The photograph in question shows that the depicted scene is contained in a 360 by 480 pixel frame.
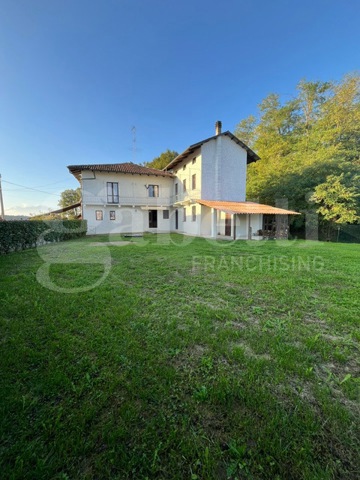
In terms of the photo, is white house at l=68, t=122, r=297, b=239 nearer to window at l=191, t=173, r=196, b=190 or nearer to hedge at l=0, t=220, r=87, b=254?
window at l=191, t=173, r=196, b=190

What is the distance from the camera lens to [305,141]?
71.7ft

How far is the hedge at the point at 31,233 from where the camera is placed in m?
8.59

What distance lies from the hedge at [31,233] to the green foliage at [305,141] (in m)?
20.1

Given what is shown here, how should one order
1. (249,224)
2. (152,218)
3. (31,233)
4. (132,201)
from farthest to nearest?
(152,218) → (132,201) → (249,224) → (31,233)

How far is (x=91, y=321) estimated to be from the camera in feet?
10.7

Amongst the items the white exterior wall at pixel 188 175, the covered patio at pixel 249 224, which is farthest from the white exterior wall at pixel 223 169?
the covered patio at pixel 249 224

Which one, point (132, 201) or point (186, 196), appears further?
point (132, 201)

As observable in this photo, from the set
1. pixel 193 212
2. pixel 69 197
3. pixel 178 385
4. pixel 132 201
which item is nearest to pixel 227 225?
pixel 193 212

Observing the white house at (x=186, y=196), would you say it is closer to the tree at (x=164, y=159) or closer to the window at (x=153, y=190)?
the window at (x=153, y=190)

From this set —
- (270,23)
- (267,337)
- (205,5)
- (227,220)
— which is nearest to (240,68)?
(270,23)

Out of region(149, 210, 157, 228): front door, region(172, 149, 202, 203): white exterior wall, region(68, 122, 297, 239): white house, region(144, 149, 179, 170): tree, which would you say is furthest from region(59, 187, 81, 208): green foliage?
region(172, 149, 202, 203): white exterior wall

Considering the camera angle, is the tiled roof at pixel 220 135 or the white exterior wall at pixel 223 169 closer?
the tiled roof at pixel 220 135

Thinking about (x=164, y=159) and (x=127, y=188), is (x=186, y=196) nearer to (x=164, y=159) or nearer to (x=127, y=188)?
(x=127, y=188)

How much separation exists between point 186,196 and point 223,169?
4.09m
